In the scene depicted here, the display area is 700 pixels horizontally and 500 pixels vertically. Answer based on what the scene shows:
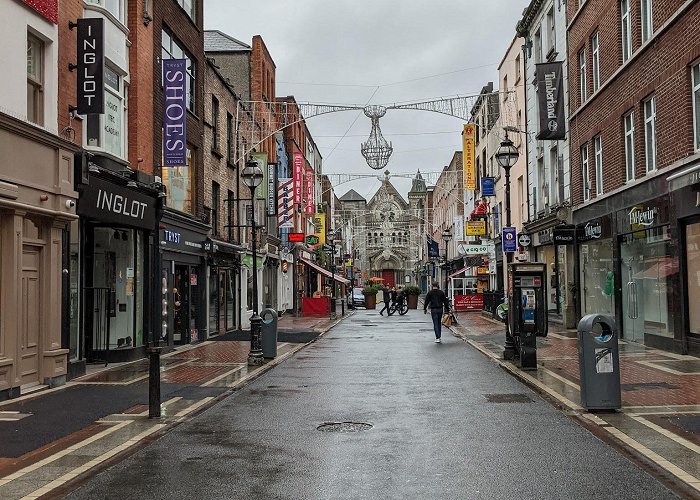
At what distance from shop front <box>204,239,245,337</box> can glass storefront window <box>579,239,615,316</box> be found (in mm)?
12222

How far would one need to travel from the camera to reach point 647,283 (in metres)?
18.4

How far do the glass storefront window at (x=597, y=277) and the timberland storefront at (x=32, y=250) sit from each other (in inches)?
586

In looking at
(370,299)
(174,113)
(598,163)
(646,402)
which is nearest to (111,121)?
(174,113)

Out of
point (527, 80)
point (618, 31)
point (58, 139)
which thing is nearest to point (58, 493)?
point (58, 139)

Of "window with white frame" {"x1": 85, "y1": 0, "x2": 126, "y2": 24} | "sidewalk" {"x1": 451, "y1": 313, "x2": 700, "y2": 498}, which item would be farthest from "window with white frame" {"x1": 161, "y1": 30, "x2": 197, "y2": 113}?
"sidewalk" {"x1": 451, "y1": 313, "x2": 700, "y2": 498}

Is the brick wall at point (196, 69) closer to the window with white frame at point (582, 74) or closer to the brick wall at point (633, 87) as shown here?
the brick wall at point (633, 87)

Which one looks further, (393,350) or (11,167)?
(393,350)

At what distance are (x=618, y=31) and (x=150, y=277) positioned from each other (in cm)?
1424

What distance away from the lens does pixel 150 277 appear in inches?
734

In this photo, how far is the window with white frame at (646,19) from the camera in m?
17.8

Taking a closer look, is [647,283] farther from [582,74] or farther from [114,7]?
[114,7]

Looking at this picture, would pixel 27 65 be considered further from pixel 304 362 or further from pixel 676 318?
pixel 676 318

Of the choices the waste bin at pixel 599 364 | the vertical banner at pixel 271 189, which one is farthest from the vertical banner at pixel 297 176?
the waste bin at pixel 599 364

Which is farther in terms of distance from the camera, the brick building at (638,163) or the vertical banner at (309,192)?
the vertical banner at (309,192)
